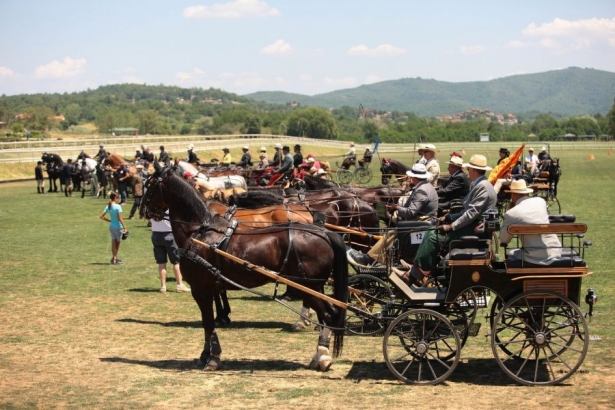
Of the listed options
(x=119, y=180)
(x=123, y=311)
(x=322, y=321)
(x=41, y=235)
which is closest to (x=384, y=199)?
(x=123, y=311)

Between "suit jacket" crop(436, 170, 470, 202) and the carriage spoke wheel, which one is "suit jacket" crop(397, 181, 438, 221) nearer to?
"suit jacket" crop(436, 170, 470, 202)

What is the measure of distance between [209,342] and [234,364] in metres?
0.50

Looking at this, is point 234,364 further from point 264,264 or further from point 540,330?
point 540,330

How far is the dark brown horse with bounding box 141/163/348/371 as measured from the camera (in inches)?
412

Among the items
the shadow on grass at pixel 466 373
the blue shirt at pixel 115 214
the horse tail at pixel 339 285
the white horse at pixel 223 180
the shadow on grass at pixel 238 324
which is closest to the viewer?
the shadow on grass at pixel 466 373

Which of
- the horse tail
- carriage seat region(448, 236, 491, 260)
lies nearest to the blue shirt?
the horse tail

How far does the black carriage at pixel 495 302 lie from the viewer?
9242 millimetres

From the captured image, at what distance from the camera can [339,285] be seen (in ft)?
34.4

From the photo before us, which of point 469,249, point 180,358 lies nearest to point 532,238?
point 469,249

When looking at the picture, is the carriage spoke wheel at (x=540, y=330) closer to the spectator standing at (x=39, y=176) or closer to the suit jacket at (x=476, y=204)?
the suit jacket at (x=476, y=204)

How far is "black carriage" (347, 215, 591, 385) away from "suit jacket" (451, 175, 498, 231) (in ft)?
0.65

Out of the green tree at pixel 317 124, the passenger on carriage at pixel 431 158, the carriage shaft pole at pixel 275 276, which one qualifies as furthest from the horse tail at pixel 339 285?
the green tree at pixel 317 124

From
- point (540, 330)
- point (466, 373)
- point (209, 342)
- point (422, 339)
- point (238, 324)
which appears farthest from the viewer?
point (238, 324)

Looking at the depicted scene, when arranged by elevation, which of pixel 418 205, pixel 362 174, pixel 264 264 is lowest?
pixel 362 174
